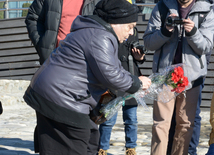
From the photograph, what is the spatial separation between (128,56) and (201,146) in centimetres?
172

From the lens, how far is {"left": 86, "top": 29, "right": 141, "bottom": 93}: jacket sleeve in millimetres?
2490

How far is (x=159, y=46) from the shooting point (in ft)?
11.9

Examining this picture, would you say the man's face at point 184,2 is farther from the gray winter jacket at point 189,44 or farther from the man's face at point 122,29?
the man's face at point 122,29

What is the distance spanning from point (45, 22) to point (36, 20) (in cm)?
16

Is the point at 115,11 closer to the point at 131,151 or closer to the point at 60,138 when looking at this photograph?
the point at 60,138

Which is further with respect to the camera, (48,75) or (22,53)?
(22,53)

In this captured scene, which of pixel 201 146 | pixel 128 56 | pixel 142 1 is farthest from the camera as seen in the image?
pixel 142 1

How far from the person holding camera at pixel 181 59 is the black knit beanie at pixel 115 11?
90 cm

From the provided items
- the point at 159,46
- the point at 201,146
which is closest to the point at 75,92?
the point at 159,46

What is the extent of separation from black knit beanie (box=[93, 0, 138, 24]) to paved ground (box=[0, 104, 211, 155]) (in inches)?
86.7

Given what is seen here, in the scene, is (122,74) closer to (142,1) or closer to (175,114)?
(175,114)

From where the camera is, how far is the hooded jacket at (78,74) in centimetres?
252

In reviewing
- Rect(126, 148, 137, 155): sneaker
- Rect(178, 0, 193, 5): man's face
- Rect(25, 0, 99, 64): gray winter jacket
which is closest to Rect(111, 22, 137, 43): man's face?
Rect(178, 0, 193, 5): man's face

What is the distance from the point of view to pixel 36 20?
4.03 m
